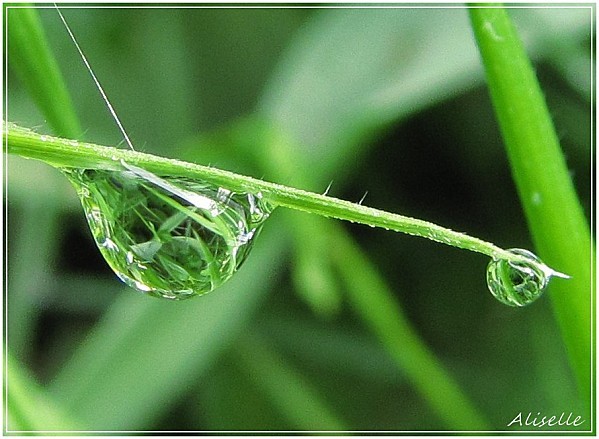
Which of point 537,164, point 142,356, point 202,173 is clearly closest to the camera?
point 202,173

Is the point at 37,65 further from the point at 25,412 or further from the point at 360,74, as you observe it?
the point at 360,74

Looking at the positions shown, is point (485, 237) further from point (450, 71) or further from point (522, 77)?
point (522, 77)

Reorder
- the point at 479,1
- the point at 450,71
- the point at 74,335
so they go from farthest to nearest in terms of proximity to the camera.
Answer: the point at 74,335 → the point at 450,71 → the point at 479,1

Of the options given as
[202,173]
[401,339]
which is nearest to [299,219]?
[401,339]

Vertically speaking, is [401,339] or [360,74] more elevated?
[360,74]

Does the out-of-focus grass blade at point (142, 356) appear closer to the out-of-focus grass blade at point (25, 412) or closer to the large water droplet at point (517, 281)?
the out-of-focus grass blade at point (25, 412)

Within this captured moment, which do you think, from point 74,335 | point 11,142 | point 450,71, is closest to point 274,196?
point 11,142

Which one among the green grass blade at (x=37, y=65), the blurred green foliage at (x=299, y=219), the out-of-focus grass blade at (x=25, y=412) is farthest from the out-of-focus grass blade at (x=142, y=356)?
the green grass blade at (x=37, y=65)
